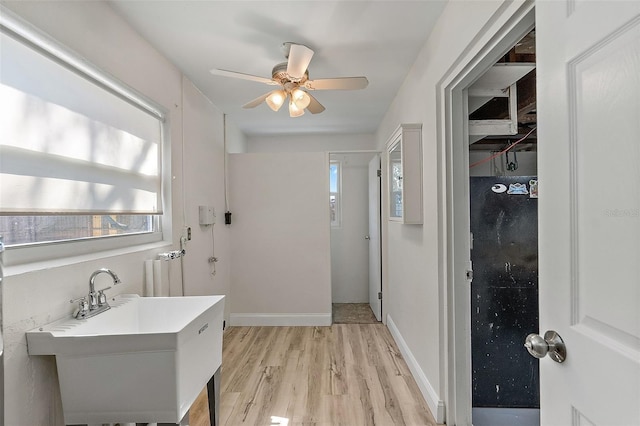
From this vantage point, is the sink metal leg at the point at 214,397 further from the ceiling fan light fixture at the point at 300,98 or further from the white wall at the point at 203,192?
the ceiling fan light fixture at the point at 300,98

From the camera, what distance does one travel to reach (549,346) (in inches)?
30.8

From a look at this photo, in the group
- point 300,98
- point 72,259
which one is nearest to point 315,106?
point 300,98

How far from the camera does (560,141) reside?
2.51 feet

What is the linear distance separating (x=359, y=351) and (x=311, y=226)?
4.57ft

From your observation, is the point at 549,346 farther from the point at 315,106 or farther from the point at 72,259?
the point at 315,106

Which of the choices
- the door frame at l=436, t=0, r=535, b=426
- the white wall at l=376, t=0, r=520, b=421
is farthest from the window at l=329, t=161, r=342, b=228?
the door frame at l=436, t=0, r=535, b=426

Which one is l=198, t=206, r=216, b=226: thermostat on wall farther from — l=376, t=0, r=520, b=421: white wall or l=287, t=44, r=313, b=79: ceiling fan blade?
l=376, t=0, r=520, b=421: white wall

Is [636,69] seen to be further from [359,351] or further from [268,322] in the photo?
[268,322]

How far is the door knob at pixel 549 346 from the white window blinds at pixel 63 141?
1.76m

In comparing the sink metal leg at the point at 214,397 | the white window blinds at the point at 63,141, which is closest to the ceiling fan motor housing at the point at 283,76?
the white window blinds at the point at 63,141

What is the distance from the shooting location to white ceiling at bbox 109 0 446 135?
167 cm

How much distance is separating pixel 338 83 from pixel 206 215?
162 cm

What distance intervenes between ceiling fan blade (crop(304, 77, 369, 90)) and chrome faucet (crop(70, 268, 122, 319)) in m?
1.61

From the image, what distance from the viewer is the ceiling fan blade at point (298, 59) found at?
5.66ft
